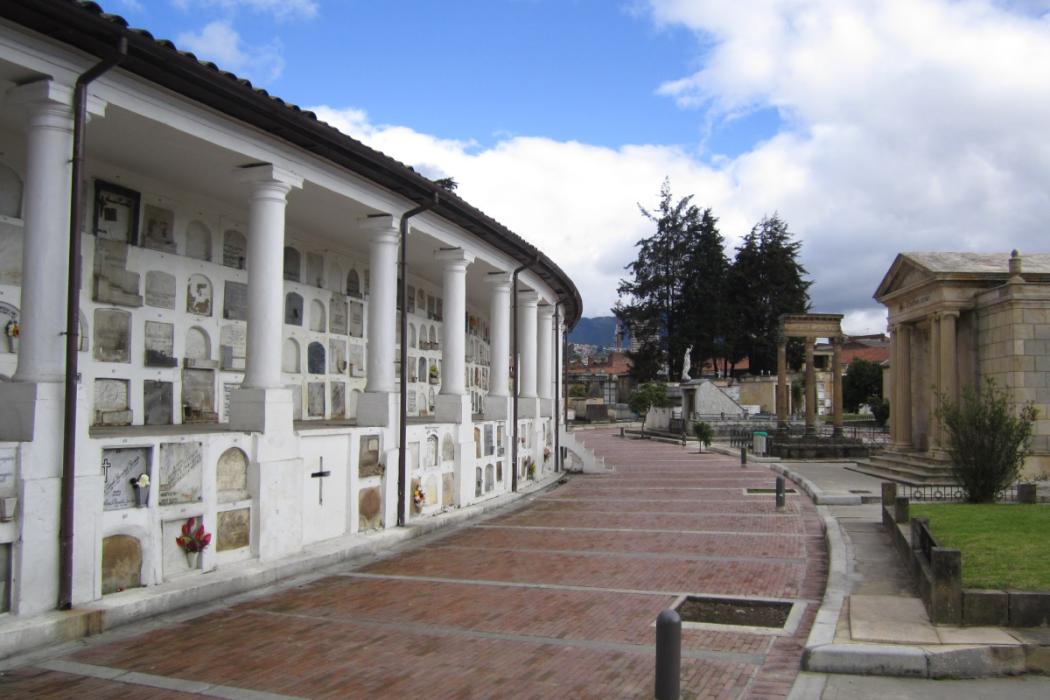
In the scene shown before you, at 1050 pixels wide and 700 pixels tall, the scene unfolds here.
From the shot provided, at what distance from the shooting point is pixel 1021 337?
693 inches

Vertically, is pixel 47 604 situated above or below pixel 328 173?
below

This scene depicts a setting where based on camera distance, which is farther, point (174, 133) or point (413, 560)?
point (413, 560)

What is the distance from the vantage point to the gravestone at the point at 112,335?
977 cm

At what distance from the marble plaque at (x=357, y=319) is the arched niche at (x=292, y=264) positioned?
1486 mm

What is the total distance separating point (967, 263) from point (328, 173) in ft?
54.3

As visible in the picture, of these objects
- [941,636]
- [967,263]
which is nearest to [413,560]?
[941,636]

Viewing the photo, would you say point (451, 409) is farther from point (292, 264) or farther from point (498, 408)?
point (292, 264)

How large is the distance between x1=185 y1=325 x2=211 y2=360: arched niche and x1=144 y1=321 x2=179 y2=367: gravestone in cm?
30

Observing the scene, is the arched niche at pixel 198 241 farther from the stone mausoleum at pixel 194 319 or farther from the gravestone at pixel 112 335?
the gravestone at pixel 112 335

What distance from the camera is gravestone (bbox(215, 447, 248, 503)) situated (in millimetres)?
8812

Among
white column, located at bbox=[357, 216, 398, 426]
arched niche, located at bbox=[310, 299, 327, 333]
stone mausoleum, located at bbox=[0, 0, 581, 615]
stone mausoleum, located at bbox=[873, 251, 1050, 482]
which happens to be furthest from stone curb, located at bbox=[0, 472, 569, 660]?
stone mausoleum, located at bbox=[873, 251, 1050, 482]

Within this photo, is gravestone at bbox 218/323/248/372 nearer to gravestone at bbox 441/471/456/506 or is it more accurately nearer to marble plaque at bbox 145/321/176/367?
marble plaque at bbox 145/321/176/367

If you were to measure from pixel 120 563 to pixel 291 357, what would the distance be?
6.05 meters

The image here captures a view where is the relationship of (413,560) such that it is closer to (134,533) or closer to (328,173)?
(134,533)
